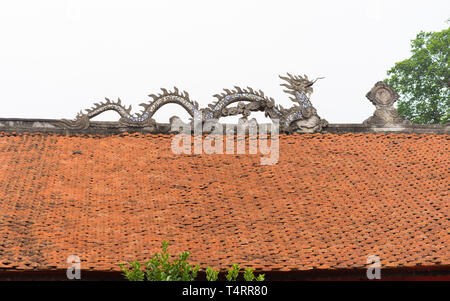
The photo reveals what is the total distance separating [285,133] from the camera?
17.7m

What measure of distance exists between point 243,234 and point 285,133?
528 cm

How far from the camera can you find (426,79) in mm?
28469

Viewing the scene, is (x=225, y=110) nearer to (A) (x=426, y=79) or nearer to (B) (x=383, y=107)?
(B) (x=383, y=107)

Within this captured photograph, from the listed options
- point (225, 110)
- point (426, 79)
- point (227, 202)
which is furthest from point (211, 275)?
point (426, 79)

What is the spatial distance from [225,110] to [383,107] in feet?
13.7

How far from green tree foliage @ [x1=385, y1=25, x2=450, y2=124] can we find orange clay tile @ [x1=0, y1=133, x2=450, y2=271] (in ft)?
35.7

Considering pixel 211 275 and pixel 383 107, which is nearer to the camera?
pixel 211 275

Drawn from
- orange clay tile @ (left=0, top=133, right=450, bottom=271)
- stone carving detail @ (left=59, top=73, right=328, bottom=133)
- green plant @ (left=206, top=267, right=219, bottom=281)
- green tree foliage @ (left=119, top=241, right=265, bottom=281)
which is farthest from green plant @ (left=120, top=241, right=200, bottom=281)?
stone carving detail @ (left=59, top=73, right=328, bottom=133)

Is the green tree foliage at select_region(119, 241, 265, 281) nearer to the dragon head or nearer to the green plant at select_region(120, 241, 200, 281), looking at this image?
the green plant at select_region(120, 241, 200, 281)

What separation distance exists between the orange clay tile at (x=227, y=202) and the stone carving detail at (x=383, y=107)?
1.73ft

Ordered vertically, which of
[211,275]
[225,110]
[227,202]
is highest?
[225,110]

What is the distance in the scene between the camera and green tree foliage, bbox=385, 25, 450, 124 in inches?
→ 1103
